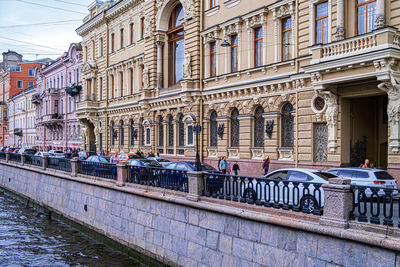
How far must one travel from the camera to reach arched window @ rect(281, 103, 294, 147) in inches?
778

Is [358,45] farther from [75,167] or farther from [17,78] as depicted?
[17,78]

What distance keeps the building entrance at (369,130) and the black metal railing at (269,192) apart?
8456mm

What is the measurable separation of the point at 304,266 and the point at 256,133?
13904mm

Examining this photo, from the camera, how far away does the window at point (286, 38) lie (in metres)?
19.8

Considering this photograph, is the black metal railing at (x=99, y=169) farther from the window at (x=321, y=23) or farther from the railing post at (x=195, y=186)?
the window at (x=321, y=23)

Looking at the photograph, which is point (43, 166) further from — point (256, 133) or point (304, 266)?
point (304, 266)

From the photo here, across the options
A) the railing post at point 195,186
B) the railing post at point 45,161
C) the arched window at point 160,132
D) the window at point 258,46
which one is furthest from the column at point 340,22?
the railing post at point 45,161

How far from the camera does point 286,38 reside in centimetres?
2008

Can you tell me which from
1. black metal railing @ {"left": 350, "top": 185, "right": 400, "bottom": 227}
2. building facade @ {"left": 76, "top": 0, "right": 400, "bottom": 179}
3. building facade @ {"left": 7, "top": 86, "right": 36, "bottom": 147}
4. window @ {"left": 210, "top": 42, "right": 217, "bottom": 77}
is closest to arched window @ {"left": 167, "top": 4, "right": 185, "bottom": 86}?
building facade @ {"left": 76, "top": 0, "right": 400, "bottom": 179}

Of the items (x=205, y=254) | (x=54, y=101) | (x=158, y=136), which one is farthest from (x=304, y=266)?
(x=54, y=101)

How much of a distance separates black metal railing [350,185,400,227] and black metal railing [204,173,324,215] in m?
0.76

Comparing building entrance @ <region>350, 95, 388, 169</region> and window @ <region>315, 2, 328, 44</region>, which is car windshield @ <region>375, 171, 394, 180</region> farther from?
Result: window @ <region>315, 2, 328, 44</region>

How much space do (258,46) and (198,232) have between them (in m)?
13.1

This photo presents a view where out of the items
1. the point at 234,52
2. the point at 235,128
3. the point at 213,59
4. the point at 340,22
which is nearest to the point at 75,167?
the point at 235,128
